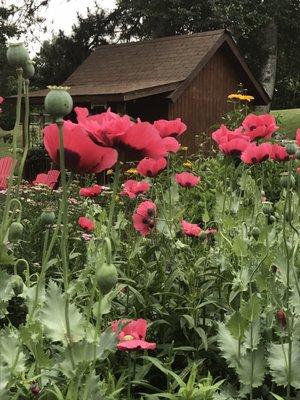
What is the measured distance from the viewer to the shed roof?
14.3 meters

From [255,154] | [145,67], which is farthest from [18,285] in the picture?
[145,67]

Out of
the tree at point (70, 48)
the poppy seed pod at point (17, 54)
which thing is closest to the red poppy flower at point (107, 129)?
the poppy seed pod at point (17, 54)

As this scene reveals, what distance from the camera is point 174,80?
1473 centimetres

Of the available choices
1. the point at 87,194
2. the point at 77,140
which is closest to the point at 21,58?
the point at 77,140

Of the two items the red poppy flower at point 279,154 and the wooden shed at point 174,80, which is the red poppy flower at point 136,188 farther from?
the wooden shed at point 174,80

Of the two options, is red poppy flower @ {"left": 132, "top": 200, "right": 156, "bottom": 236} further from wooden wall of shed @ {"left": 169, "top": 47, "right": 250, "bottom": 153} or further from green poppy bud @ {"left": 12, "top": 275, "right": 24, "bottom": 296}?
wooden wall of shed @ {"left": 169, "top": 47, "right": 250, "bottom": 153}

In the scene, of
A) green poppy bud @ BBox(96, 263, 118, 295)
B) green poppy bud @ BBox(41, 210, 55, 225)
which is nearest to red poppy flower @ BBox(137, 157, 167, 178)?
green poppy bud @ BBox(41, 210, 55, 225)

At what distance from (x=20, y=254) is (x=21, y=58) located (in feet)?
8.26

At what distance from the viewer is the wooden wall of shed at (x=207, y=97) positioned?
604 inches

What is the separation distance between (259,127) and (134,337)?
3.10 feet

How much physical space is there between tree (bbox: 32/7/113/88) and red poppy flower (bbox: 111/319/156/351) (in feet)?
73.9

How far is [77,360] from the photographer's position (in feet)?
3.89

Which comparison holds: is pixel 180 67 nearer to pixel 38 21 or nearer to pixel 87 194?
pixel 38 21

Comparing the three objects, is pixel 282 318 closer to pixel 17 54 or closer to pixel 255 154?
pixel 255 154
